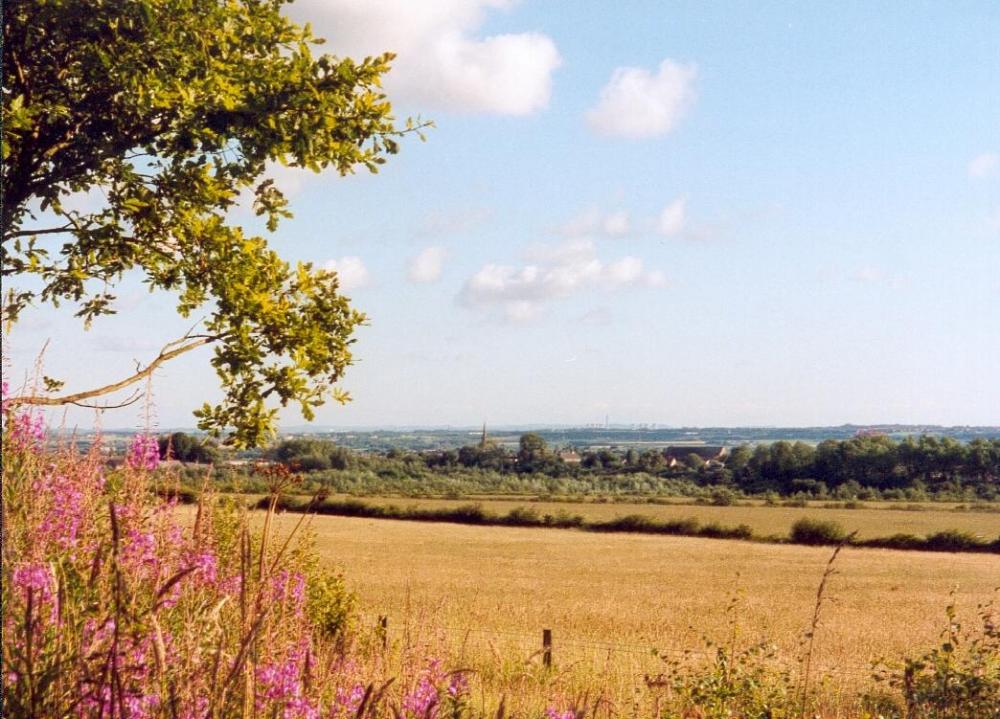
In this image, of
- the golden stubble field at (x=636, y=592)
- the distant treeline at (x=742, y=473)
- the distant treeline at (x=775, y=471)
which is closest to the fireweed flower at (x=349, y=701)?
the golden stubble field at (x=636, y=592)

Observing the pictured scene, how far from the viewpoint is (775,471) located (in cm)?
7331

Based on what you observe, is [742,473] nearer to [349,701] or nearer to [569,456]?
[569,456]

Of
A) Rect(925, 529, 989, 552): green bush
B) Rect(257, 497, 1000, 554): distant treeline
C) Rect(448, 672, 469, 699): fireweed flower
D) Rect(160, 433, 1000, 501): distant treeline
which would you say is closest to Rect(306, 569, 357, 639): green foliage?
Rect(448, 672, 469, 699): fireweed flower

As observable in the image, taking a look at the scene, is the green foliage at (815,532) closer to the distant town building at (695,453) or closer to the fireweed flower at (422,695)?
the distant town building at (695,453)

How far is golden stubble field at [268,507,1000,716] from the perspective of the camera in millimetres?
14453

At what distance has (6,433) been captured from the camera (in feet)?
17.4

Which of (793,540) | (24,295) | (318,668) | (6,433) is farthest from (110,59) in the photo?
(793,540)

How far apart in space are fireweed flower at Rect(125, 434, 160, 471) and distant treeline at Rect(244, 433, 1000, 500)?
189 ft

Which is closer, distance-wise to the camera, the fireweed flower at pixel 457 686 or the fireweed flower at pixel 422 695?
the fireweed flower at pixel 422 695

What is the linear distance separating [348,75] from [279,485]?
6.84m

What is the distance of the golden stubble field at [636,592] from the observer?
14.5 metres

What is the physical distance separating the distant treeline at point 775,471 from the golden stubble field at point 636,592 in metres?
18.8

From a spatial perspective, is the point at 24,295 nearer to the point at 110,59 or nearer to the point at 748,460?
the point at 110,59

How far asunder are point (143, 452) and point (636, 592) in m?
27.4
